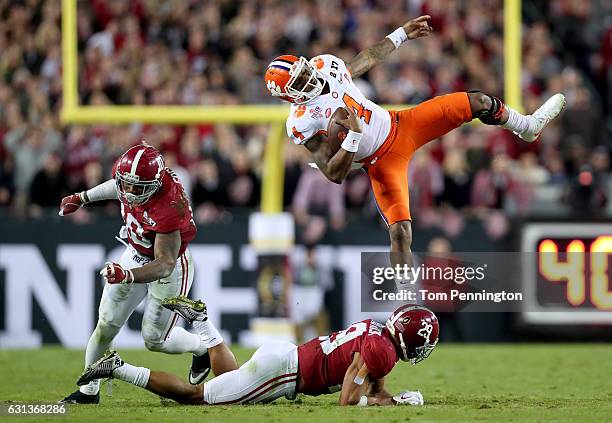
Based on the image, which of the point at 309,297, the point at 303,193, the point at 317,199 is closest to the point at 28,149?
the point at 303,193

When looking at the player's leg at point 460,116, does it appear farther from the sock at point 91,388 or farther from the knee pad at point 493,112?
the sock at point 91,388

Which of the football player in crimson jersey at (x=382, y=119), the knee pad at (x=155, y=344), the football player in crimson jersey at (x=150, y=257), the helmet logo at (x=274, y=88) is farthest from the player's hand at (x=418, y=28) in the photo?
the knee pad at (x=155, y=344)

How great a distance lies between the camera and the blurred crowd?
12297mm

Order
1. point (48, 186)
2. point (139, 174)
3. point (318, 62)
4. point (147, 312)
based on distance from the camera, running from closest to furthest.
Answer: point (139, 174) < point (147, 312) < point (318, 62) < point (48, 186)

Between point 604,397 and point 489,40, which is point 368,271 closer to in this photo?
point 489,40

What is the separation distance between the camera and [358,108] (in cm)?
941

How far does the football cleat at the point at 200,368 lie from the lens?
367 inches

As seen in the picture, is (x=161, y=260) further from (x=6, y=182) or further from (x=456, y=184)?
(x=6, y=182)

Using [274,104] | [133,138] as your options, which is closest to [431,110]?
[274,104]

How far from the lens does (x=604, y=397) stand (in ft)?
29.8

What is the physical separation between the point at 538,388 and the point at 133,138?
6.21 meters

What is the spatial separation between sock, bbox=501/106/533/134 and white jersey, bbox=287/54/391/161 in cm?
90

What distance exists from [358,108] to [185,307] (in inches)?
81.7

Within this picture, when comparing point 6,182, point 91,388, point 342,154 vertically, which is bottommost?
point 91,388
